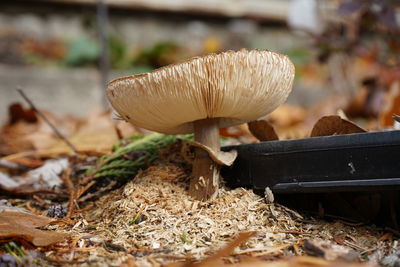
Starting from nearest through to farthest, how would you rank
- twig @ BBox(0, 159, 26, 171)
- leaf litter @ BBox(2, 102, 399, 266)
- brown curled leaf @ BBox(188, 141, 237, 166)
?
leaf litter @ BBox(2, 102, 399, 266), brown curled leaf @ BBox(188, 141, 237, 166), twig @ BBox(0, 159, 26, 171)

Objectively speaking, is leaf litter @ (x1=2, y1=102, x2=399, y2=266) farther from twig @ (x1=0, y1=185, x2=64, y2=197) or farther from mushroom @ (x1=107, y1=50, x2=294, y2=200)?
twig @ (x1=0, y1=185, x2=64, y2=197)

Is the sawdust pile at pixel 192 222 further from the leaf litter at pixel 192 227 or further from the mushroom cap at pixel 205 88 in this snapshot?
the mushroom cap at pixel 205 88

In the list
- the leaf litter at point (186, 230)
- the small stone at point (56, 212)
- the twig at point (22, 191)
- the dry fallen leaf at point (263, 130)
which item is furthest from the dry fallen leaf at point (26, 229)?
the dry fallen leaf at point (263, 130)

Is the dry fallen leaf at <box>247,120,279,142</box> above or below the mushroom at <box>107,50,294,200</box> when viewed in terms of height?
below

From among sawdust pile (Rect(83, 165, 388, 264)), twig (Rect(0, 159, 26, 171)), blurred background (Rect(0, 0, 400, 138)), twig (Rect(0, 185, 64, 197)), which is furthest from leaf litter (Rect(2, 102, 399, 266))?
blurred background (Rect(0, 0, 400, 138))

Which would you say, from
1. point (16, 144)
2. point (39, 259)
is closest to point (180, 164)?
point (39, 259)

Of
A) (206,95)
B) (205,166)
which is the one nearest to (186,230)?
(205,166)

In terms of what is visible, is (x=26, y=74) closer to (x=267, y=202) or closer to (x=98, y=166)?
(x=98, y=166)
